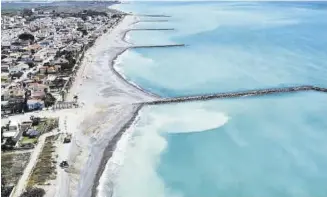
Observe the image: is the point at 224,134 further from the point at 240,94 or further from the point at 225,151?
the point at 240,94

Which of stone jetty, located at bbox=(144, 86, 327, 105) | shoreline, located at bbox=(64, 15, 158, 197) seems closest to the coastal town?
shoreline, located at bbox=(64, 15, 158, 197)

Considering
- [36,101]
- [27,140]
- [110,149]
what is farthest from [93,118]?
[27,140]

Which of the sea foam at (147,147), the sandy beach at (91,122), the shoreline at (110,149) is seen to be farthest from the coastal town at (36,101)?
the sea foam at (147,147)

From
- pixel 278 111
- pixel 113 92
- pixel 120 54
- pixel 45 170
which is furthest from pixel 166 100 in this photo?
pixel 120 54

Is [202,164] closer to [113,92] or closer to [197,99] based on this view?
[197,99]

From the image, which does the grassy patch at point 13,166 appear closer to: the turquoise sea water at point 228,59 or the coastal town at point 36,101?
the coastal town at point 36,101
